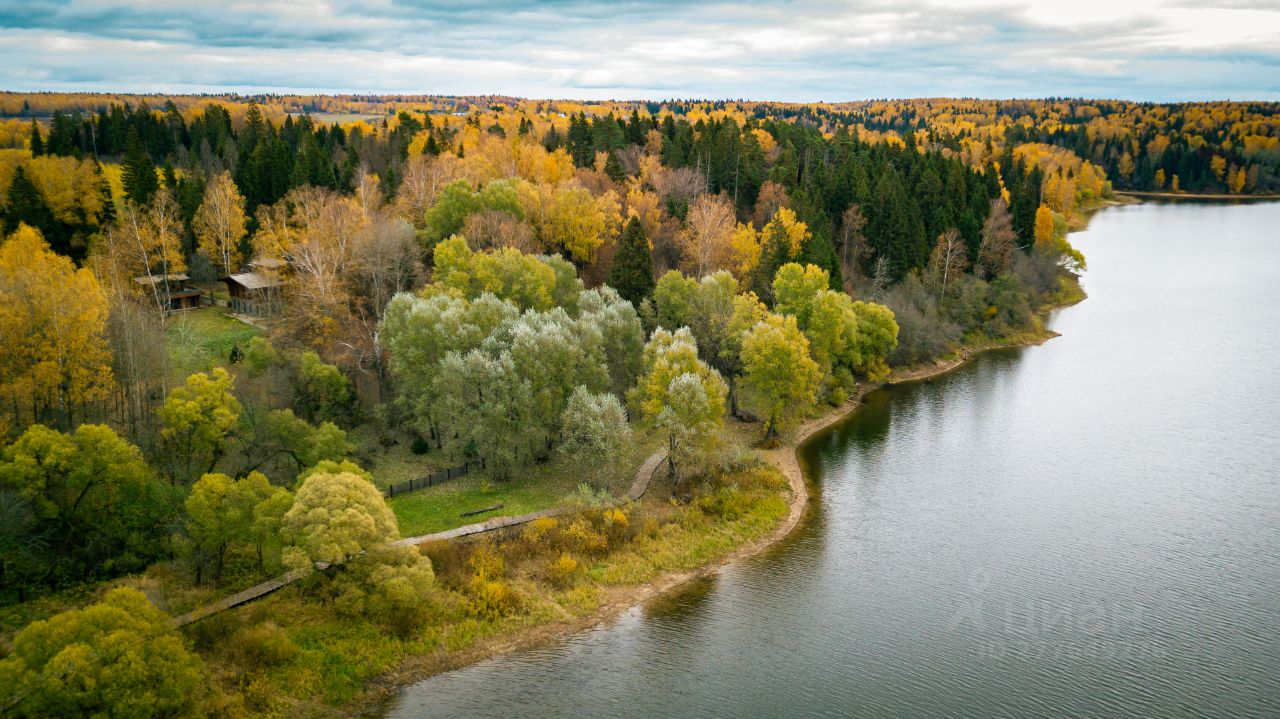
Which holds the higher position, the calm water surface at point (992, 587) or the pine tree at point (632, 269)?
the pine tree at point (632, 269)

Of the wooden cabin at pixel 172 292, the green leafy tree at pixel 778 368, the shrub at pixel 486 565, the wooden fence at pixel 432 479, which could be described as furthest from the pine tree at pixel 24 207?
the green leafy tree at pixel 778 368

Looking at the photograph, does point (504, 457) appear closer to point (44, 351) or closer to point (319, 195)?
point (44, 351)

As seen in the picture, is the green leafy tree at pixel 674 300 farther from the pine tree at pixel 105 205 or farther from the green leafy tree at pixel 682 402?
the pine tree at pixel 105 205

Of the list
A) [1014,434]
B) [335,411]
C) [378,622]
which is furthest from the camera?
[1014,434]

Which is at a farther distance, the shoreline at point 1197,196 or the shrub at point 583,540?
the shoreline at point 1197,196

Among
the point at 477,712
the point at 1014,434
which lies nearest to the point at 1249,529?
the point at 1014,434

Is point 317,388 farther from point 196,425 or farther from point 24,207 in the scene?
point 24,207

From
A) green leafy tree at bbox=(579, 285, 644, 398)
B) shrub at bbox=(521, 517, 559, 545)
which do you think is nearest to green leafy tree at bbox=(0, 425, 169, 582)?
shrub at bbox=(521, 517, 559, 545)

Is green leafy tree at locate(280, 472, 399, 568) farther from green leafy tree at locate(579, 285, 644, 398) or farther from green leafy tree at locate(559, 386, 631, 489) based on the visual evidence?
green leafy tree at locate(579, 285, 644, 398)
